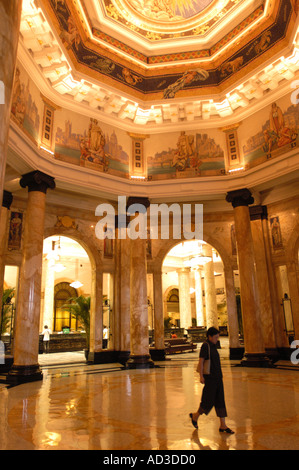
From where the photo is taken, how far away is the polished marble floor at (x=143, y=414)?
384 centimetres

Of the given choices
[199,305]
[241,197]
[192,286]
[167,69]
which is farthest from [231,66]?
[192,286]

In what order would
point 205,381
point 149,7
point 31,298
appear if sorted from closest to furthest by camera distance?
point 205,381
point 31,298
point 149,7

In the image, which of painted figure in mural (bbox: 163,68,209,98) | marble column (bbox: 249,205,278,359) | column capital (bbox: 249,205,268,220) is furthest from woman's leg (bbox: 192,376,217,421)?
painted figure in mural (bbox: 163,68,209,98)

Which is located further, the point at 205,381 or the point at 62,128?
the point at 62,128

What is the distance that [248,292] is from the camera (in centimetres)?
1061

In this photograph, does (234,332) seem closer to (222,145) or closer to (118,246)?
(118,246)

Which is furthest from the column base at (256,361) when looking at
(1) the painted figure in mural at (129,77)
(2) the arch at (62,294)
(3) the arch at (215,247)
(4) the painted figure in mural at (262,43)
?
(2) the arch at (62,294)

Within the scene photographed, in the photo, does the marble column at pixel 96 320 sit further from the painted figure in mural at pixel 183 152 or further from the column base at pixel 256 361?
the column base at pixel 256 361

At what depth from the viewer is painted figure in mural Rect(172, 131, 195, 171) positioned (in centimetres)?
1209

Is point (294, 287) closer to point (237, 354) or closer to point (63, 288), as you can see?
point (237, 354)

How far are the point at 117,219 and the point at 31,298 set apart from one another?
5174 millimetres

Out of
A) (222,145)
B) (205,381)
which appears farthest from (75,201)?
(205,381)

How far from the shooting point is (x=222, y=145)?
1220 cm

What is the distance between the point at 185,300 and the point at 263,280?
13124 mm
